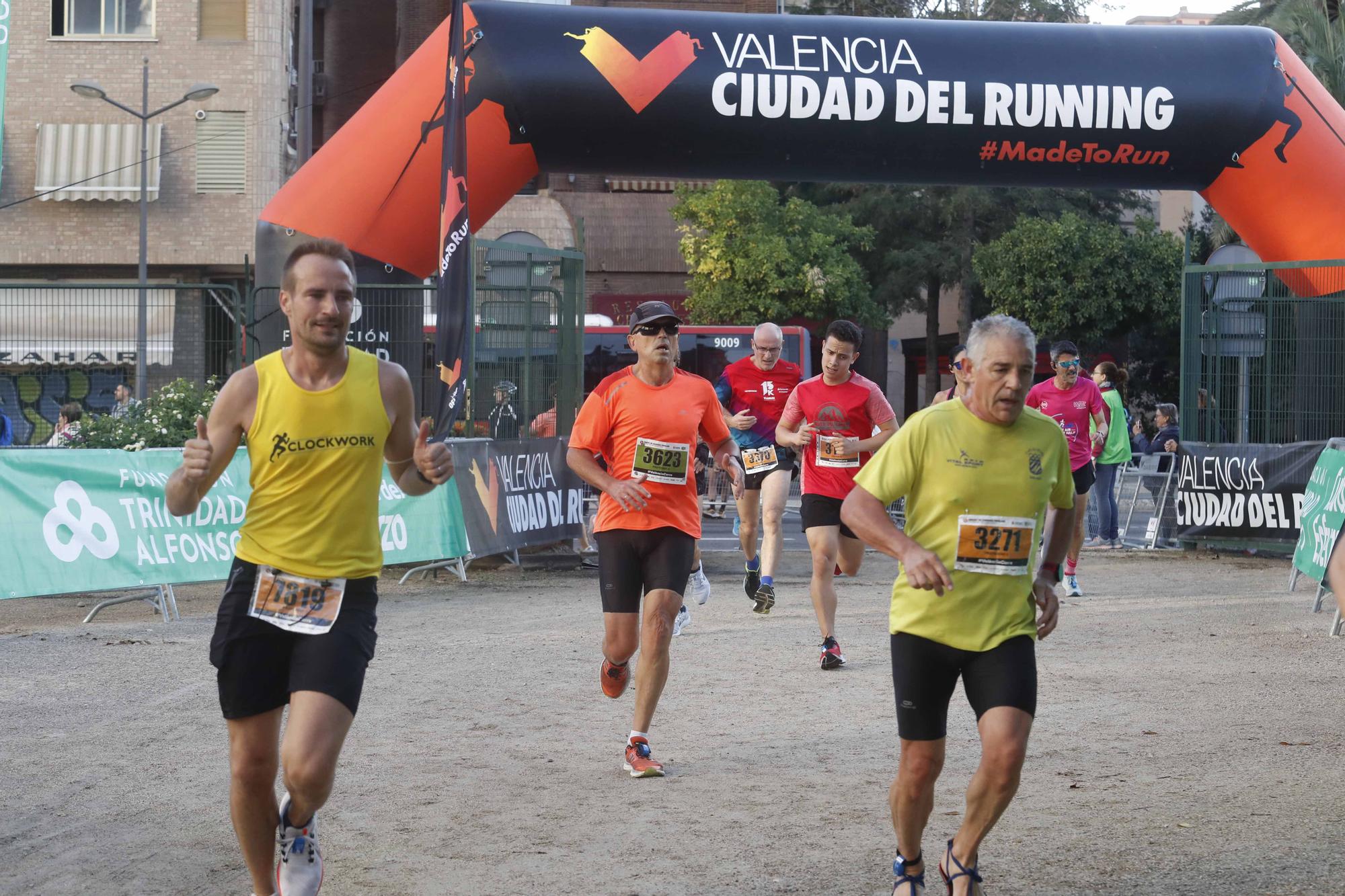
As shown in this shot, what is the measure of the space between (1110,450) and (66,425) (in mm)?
11000

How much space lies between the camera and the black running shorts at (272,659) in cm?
435

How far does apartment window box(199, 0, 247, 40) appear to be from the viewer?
37281 millimetres

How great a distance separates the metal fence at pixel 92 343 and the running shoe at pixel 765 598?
6445 millimetres

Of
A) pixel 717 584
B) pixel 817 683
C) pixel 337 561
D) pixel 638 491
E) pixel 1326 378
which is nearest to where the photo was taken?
pixel 337 561

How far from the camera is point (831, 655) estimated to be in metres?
9.40

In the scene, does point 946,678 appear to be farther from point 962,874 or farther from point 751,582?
point 751,582

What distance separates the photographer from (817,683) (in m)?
8.91

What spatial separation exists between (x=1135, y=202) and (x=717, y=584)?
31.9 meters

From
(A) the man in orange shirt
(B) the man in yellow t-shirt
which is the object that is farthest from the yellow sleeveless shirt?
(A) the man in orange shirt

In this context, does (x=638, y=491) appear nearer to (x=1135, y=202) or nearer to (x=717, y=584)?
(x=717, y=584)

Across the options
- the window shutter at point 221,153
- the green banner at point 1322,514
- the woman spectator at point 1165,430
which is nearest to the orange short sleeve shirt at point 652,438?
the green banner at point 1322,514

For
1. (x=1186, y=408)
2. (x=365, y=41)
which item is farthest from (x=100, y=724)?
(x=365, y=41)

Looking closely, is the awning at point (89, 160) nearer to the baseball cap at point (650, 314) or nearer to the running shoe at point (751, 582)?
the running shoe at point (751, 582)

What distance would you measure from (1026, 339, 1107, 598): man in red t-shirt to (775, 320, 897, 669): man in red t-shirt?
3434mm
